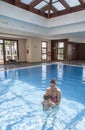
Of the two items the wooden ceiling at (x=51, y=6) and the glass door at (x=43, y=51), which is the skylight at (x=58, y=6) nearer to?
the wooden ceiling at (x=51, y=6)

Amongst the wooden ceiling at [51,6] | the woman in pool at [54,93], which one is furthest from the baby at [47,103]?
the wooden ceiling at [51,6]

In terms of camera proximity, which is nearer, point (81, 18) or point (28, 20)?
point (81, 18)

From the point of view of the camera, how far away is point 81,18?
6922mm

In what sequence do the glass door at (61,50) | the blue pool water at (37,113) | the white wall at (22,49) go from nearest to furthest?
the blue pool water at (37,113) → the white wall at (22,49) → the glass door at (61,50)

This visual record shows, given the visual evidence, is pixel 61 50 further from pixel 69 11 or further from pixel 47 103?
pixel 47 103

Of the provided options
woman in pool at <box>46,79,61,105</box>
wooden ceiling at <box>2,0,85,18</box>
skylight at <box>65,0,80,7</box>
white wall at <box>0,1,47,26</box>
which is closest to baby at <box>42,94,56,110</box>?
woman in pool at <box>46,79,61,105</box>

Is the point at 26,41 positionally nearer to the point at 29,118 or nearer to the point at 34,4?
the point at 34,4

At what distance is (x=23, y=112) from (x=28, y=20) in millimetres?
5920

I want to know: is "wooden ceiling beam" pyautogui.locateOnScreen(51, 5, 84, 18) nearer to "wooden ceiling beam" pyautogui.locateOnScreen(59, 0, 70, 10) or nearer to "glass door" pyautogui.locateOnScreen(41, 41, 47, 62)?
"wooden ceiling beam" pyautogui.locateOnScreen(59, 0, 70, 10)

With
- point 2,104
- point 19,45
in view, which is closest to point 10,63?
point 19,45

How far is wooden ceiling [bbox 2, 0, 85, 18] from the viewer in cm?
677

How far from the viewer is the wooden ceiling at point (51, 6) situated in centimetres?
677

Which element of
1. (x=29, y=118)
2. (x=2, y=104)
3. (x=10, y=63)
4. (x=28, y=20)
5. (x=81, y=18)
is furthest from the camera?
(x=10, y=63)

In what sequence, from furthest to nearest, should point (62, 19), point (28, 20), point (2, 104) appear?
point (62, 19) < point (28, 20) < point (2, 104)
